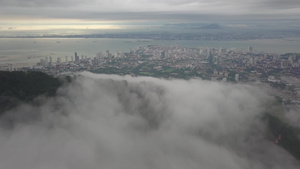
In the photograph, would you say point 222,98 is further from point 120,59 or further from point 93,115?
point 120,59

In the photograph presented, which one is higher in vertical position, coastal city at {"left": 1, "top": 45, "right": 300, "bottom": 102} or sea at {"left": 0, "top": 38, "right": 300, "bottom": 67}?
sea at {"left": 0, "top": 38, "right": 300, "bottom": 67}

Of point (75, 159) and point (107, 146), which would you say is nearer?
point (75, 159)

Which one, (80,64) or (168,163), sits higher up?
(80,64)

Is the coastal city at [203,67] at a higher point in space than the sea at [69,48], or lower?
lower

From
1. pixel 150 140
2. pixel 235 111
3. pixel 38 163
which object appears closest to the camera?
pixel 38 163

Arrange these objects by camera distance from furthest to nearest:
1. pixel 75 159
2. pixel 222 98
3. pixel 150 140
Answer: pixel 222 98
pixel 150 140
pixel 75 159


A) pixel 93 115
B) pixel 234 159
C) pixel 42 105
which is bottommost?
pixel 234 159

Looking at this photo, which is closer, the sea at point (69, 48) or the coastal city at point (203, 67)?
the coastal city at point (203, 67)

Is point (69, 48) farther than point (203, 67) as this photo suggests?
Yes

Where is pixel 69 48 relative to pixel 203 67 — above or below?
above

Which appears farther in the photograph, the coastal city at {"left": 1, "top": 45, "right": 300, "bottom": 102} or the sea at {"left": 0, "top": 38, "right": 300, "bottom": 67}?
the sea at {"left": 0, "top": 38, "right": 300, "bottom": 67}

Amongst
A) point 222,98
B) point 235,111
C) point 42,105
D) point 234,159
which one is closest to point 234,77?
point 222,98
